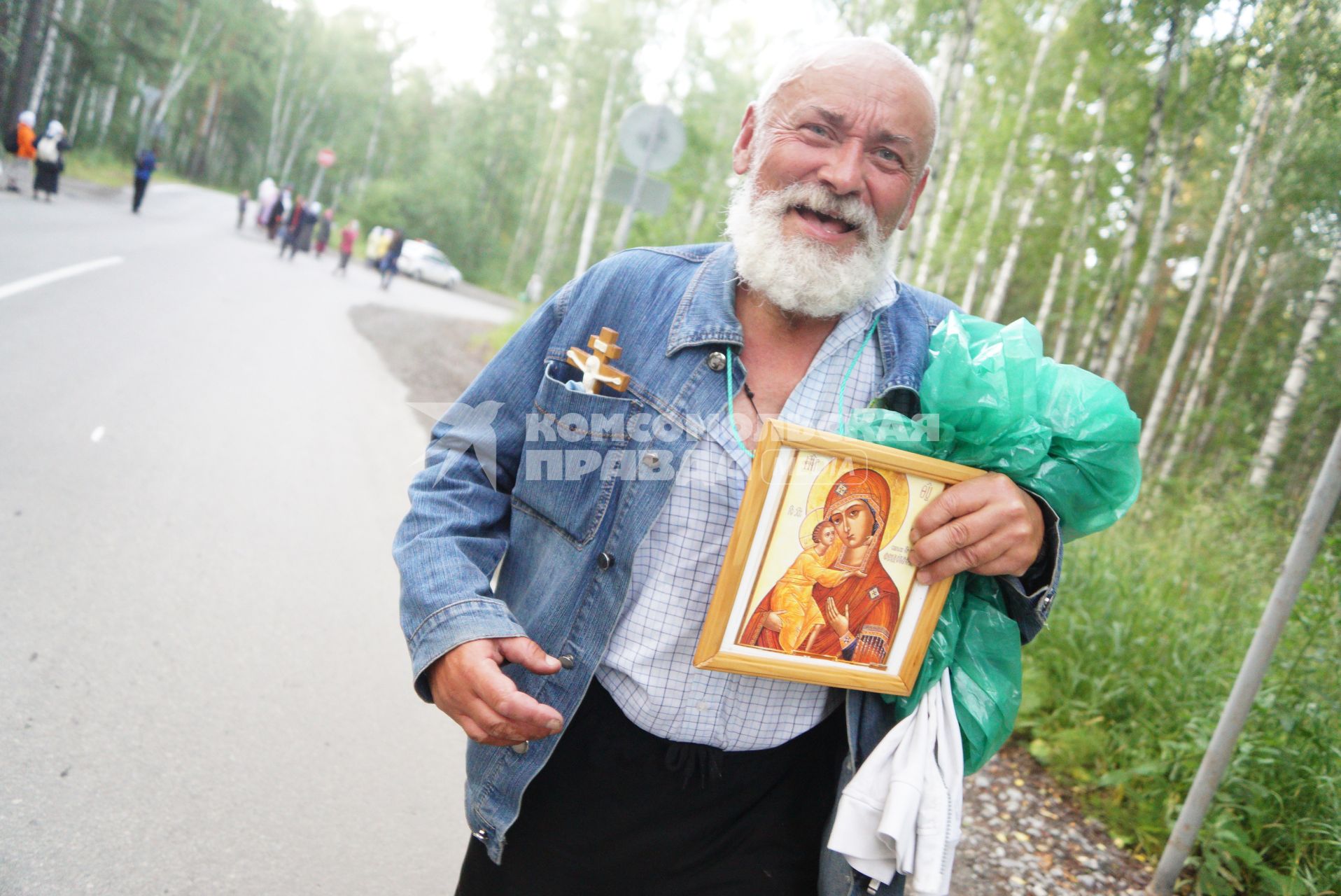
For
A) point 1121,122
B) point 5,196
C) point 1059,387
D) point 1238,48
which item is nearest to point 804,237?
point 1059,387

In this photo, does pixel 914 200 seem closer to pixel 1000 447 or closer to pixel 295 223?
pixel 1000 447

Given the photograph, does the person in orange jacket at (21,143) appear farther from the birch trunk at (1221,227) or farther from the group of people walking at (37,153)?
the birch trunk at (1221,227)

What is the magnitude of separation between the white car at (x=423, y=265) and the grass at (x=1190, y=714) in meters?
30.5

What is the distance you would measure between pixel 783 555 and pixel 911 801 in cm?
52

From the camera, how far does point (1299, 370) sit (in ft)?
39.9

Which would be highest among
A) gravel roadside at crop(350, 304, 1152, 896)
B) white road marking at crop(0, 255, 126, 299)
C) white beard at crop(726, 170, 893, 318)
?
white beard at crop(726, 170, 893, 318)

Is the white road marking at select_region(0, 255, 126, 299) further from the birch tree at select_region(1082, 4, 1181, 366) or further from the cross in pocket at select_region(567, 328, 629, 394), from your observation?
the birch tree at select_region(1082, 4, 1181, 366)

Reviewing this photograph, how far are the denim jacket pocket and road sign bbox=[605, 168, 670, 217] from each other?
7071mm

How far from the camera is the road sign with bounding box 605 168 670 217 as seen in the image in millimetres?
8664

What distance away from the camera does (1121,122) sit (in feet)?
57.1

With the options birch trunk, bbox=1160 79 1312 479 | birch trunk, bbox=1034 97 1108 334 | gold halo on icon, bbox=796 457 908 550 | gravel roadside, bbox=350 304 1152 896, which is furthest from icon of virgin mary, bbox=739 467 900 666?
birch trunk, bbox=1034 97 1108 334

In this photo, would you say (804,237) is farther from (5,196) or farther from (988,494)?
(5,196)

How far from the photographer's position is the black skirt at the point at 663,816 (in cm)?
182

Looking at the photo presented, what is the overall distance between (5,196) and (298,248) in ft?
30.2
